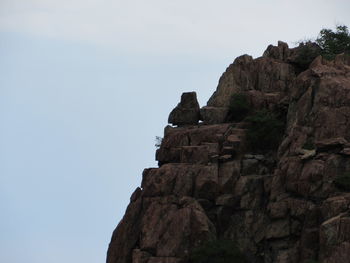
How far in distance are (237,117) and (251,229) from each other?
1891cm

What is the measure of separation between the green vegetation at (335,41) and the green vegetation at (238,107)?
1536 centimetres

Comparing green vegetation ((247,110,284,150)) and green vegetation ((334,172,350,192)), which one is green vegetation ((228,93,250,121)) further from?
green vegetation ((334,172,350,192))

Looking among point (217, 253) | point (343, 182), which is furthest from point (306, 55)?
point (217, 253)

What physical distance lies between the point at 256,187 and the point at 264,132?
786cm

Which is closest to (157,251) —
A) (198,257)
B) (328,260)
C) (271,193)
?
(198,257)

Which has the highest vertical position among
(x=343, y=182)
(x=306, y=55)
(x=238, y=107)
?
(x=306, y=55)

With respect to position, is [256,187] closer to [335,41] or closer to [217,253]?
[217,253]

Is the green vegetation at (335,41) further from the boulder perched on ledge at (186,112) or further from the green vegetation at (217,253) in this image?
the green vegetation at (217,253)

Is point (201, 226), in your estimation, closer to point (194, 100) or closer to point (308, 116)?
point (308, 116)

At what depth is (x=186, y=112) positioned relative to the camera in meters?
128

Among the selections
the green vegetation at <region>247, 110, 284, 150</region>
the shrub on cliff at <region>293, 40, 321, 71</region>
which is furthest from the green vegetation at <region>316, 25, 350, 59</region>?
the green vegetation at <region>247, 110, 284, 150</region>

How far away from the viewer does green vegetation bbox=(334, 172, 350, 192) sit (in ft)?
334

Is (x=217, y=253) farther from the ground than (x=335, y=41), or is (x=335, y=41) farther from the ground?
(x=335, y=41)

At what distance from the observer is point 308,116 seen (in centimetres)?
11288
